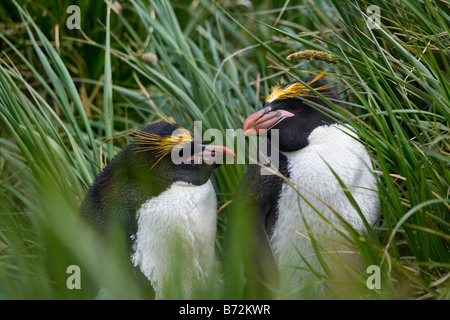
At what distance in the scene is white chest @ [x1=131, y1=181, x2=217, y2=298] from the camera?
1.62 metres

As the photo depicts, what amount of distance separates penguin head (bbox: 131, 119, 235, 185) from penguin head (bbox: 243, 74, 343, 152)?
0.43 feet

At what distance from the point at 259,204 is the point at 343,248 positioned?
0.82 ft

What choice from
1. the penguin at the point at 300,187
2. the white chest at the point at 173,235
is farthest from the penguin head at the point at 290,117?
the white chest at the point at 173,235

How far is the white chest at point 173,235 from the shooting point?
162 centimetres

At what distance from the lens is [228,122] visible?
2289 millimetres

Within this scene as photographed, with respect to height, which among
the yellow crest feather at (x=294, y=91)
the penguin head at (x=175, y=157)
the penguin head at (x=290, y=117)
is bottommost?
the penguin head at (x=175, y=157)

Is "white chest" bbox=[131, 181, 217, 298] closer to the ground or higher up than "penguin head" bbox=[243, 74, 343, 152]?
closer to the ground

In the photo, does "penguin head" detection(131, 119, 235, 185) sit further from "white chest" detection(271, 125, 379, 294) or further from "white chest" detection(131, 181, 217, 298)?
"white chest" detection(271, 125, 379, 294)

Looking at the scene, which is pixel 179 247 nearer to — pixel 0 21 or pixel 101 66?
pixel 101 66

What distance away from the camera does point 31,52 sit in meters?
3.03

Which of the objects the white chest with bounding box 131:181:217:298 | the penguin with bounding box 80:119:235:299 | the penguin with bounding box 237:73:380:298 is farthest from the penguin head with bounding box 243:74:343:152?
the white chest with bounding box 131:181:217:298

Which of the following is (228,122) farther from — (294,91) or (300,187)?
(300,187)

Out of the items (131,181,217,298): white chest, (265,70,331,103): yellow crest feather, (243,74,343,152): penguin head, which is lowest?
(131,181,217,298): white chest

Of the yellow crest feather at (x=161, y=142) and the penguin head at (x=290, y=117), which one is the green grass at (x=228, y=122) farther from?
the yellow crest feather at (x=161, y=142)
